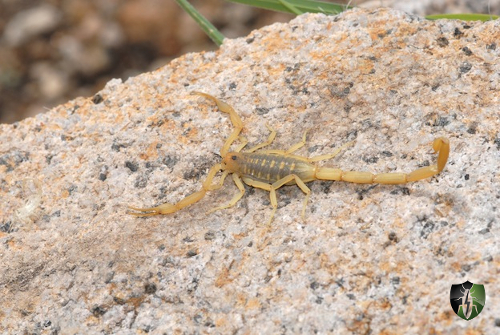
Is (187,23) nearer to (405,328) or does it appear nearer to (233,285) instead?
(233,285)

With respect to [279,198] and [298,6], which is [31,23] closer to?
[298,6]

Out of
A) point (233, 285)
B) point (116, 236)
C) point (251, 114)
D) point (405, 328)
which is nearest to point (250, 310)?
point (233, 285)

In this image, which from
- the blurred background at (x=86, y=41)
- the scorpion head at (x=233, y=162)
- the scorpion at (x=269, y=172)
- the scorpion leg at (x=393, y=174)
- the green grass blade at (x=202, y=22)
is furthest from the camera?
the blurred background at (x=86, y=41)

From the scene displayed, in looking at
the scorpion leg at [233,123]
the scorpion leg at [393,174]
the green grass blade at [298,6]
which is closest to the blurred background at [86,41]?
the green grass blade at [298,6]

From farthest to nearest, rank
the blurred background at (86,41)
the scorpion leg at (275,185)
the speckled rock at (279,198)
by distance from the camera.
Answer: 1. the blurred background at (86,41)
2. the scorpion leg at (275,185)
3. the speckled rock at (279,198)

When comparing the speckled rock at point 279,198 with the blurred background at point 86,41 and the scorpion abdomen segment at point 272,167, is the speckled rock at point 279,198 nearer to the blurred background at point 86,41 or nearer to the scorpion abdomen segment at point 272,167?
the scorpion abdomen segment at point 272,167

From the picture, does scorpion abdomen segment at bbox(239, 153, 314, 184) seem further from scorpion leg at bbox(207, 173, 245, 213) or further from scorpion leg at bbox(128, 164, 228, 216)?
scorpion leg at bbox(128, 164, 228, 216)
